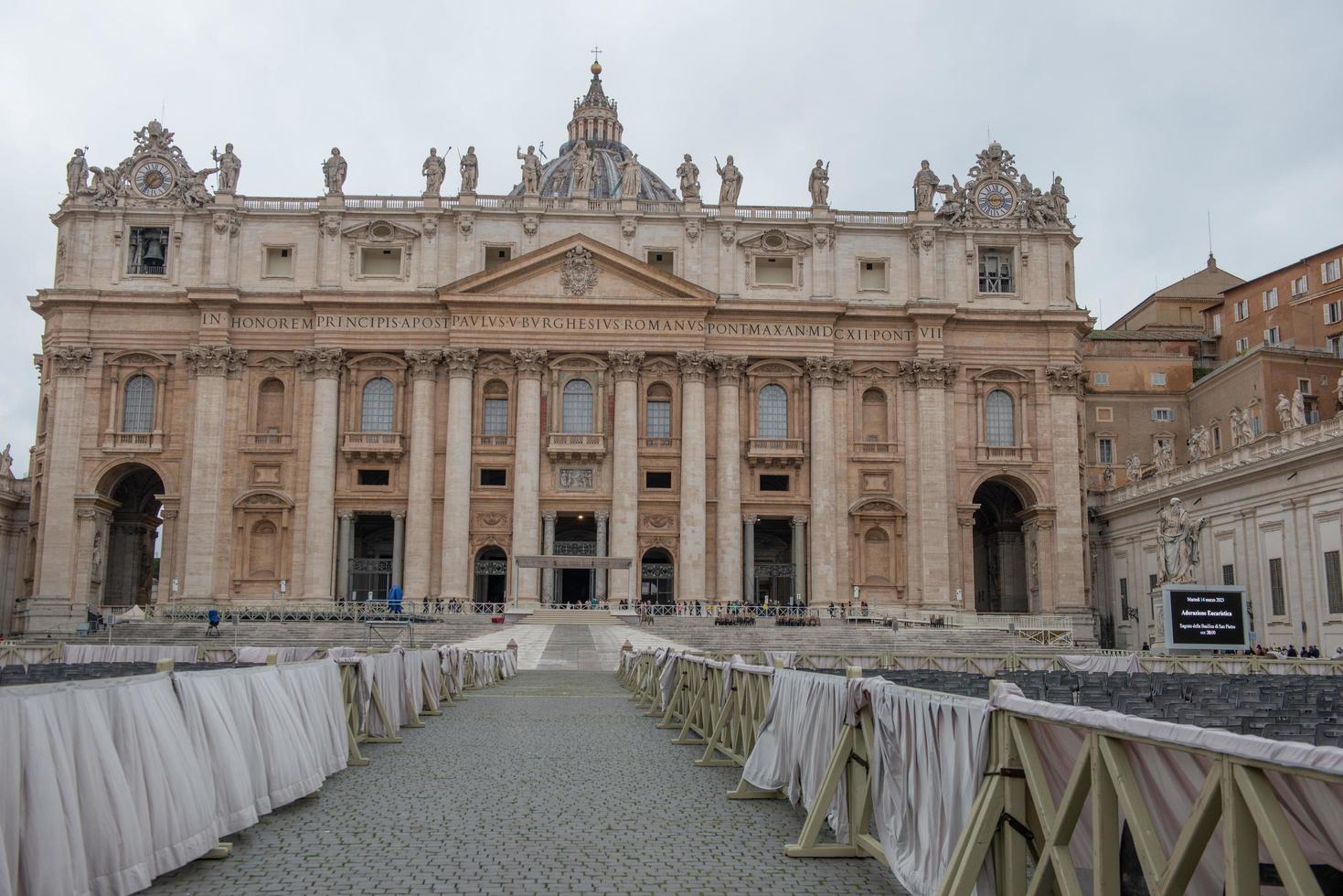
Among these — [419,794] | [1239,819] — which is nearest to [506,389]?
[419,794]

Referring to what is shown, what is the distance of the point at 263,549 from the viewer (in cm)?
5859

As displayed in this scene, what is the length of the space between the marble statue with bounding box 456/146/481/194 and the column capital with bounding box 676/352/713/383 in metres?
12.9

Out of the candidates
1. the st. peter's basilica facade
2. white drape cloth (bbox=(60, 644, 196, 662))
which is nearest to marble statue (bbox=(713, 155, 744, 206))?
the st. peter's basilica facade

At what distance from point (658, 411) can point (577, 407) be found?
3.91 m

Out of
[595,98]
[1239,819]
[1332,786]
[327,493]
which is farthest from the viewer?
[595,98]

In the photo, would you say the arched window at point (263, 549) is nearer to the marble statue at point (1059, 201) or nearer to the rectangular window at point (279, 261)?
the rectangular window at point (279, 261)

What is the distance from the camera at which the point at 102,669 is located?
1623cm

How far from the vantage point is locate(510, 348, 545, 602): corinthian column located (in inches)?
2253

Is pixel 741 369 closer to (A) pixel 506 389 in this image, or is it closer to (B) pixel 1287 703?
(A) pixel 506 389

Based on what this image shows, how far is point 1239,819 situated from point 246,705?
809 cm

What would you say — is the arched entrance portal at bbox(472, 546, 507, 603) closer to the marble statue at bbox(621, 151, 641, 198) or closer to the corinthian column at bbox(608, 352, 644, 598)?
the corinthian column at bbox(608, 352, 644, 598)

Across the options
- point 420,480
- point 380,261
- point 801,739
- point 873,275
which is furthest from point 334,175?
point 801,739

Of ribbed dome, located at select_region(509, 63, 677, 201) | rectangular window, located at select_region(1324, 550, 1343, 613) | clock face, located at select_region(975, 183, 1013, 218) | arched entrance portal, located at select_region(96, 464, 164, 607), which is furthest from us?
ribbed dome, located at select_region(509, 63, 677, 201)

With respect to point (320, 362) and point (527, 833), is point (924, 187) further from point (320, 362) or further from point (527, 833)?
point (527, 833)
